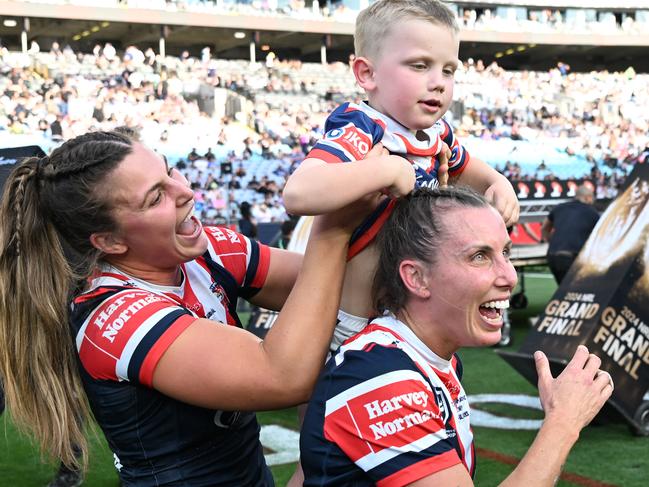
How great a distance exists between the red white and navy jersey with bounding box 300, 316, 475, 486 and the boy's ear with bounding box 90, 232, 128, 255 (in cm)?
59

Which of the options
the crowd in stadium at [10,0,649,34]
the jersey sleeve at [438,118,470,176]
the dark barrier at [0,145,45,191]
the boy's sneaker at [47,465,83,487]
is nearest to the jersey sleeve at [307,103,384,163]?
the jersey sleeve at [438,118,470,176]

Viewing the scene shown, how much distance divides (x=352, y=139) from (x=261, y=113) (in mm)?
29218

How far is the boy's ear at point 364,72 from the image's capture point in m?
2.45

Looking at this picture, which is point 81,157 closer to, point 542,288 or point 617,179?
point 542,288

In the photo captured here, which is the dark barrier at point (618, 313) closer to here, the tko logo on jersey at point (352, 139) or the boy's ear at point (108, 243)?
the tko logo on jersey at point (352, 139)

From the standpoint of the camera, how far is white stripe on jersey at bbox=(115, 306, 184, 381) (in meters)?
1.92

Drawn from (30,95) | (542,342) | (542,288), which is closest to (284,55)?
(30,95)

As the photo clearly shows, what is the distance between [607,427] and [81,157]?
471 cm

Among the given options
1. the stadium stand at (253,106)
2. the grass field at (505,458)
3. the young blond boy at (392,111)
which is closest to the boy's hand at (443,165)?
the young blond boy at (392,111)

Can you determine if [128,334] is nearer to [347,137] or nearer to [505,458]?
[347,137]

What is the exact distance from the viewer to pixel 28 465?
545 centimetres

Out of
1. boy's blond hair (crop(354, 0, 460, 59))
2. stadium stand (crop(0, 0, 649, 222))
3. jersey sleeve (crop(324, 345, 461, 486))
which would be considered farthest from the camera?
stadium stand (crop(0, 0, 649, 222))

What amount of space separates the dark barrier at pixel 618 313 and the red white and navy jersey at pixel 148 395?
12.0ft

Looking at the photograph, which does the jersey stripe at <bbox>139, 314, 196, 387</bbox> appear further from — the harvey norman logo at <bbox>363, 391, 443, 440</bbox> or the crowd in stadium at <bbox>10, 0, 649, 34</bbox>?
the crowd in stadium at <bbox>10, 0, 649, 34</bbox>
